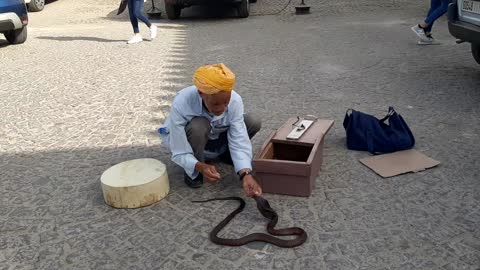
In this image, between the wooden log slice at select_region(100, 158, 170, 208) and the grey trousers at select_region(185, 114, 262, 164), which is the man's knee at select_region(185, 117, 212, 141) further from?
the wooden log slice at select_region(100, 158, 170, 208)

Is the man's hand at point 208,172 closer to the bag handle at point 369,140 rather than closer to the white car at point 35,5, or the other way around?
the bag handle at point 369,140

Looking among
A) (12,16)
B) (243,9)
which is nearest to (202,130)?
(12,16)

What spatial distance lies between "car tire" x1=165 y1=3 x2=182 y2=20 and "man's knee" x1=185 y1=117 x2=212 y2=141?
8019 millimetres

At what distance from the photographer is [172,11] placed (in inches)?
420

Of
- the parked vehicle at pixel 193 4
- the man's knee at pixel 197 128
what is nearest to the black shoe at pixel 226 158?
the man's knee at pixel 197 128

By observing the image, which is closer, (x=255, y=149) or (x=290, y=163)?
(x=290, y=163)

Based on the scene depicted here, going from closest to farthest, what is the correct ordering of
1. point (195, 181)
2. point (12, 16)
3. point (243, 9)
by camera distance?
1. point (195, 181)
2. point (12, 16)
3. point (243, 9)

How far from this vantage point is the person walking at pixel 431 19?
6.95 meters

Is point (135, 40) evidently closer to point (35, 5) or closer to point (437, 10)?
point (437, 10)

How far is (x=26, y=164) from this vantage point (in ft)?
12.4

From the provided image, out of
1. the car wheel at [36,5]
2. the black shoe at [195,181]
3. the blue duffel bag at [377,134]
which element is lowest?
the black shoe at [195,181]

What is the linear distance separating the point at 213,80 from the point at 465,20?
11.6ft

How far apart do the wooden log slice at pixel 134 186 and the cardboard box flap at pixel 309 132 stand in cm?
81

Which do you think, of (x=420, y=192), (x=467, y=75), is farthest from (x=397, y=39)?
(x=420, y=192)
